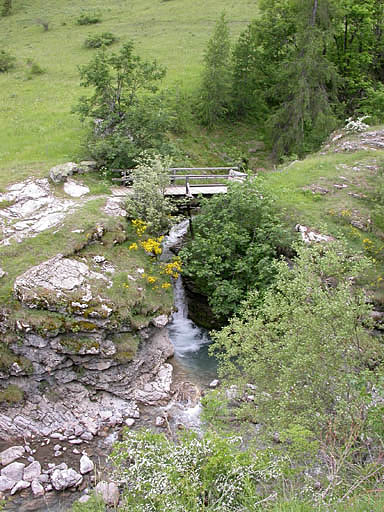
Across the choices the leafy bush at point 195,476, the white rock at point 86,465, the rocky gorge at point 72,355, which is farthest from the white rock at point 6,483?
the leafy bush at point 195,476

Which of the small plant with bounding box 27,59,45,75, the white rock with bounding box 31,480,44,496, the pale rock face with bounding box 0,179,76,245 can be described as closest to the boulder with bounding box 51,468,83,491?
the white rock with bounding box 31,480,44,496

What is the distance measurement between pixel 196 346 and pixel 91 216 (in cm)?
775

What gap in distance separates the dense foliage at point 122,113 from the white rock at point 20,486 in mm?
16852

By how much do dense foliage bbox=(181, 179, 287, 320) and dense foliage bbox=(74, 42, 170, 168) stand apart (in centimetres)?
674

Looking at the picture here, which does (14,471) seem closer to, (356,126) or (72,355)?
(72,355)

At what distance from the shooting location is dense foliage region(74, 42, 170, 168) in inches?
961

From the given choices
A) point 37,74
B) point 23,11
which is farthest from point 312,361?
point 23,11

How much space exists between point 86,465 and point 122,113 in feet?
66.3

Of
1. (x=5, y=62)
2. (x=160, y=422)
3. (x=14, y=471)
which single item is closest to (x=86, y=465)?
(x=14, y=471)

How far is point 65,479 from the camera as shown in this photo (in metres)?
12.7

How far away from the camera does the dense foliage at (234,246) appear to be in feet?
61.0

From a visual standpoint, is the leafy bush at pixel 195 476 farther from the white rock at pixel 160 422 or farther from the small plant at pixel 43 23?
the small plant at pixel 43 23

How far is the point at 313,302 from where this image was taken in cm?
1229

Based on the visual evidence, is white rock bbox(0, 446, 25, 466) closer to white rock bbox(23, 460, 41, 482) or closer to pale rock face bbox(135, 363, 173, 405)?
white rock bbox(23, 460, 41, 482)
